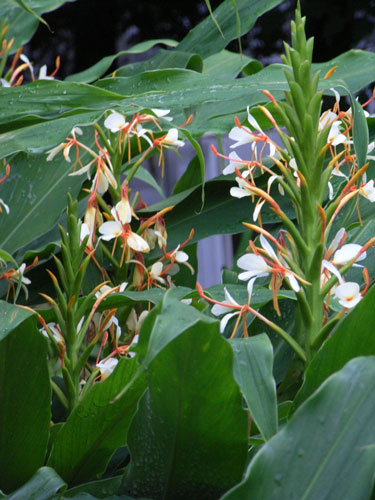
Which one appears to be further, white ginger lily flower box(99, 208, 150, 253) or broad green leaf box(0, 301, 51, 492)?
white ginger lily flower box(99, 208, 150, 253)

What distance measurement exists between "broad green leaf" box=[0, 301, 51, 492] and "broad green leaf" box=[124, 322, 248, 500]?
76mm

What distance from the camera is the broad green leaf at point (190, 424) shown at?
1.13 feet

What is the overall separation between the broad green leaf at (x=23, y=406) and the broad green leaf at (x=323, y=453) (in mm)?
178

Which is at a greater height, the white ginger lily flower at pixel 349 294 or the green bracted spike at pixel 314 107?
the green bracted spike at pixel 314 107

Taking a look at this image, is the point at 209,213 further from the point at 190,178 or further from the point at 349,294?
the point at 349,294

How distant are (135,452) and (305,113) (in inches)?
9.6

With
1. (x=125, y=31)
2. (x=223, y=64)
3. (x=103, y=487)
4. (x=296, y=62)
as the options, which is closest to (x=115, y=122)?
(x=296, y=62)

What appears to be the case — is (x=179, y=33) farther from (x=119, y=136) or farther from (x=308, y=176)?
(x=308, y=176)

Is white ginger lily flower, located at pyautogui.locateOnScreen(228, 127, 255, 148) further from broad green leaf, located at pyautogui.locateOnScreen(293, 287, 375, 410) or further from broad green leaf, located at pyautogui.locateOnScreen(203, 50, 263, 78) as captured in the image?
broad green leaf, located at pyautogui.locateOnScreen(203, 50, 263, 78)

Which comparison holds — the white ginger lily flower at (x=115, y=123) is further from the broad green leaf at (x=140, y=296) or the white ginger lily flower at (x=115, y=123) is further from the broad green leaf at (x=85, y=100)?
the broad green leaf at (x=140, y=296)

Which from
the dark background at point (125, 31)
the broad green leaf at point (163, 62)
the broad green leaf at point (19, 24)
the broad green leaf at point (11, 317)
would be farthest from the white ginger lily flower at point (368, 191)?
the dark background at point (125, 31)

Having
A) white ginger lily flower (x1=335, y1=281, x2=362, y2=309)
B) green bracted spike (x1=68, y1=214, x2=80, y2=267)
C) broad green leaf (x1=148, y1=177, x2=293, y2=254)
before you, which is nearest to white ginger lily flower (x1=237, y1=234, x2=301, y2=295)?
white ginger lily flower (x1=335, y1=281, x2=362, y2=309)

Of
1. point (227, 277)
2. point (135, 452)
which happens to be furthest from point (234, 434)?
point (227, 277)

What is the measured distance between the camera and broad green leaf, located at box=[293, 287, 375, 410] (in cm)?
38
